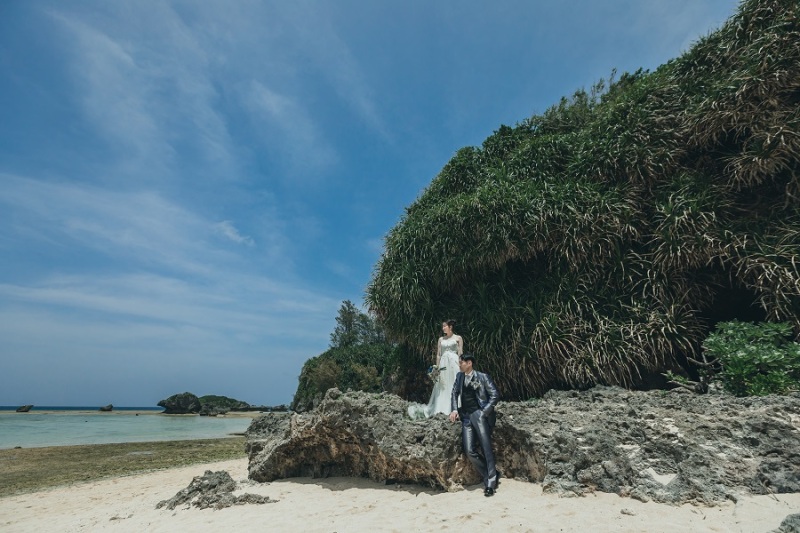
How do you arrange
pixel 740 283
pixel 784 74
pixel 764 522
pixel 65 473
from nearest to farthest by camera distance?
1. pixel 764 522
2. pixel 784 74
3. pixel 740 283
4. pixel 65 473

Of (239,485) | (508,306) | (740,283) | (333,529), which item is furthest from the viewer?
(508,306)

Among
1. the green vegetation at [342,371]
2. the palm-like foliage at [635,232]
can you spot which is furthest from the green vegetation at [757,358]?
the green vegetation at [342,371]

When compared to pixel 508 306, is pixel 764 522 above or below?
below

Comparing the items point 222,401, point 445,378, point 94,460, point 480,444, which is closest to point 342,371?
point 94,460

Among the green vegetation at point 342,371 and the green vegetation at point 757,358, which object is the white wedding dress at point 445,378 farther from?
the green vegetation at point 342,371

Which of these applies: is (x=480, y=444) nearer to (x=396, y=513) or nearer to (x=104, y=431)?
(x=396, y=513)

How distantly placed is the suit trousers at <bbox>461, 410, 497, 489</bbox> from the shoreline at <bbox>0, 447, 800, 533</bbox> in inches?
8.1

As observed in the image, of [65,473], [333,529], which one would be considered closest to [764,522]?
[333,529]

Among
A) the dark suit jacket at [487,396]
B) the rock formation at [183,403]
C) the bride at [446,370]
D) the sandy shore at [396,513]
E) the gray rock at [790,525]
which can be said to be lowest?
the sandy shore at [396,513]

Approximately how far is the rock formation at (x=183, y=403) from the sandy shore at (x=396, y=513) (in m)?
46.3

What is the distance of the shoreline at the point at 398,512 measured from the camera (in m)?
3.59

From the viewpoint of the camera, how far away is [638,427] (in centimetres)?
475

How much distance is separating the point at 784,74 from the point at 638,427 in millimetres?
7157

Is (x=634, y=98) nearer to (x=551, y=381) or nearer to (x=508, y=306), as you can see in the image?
(x=508, y=306)
